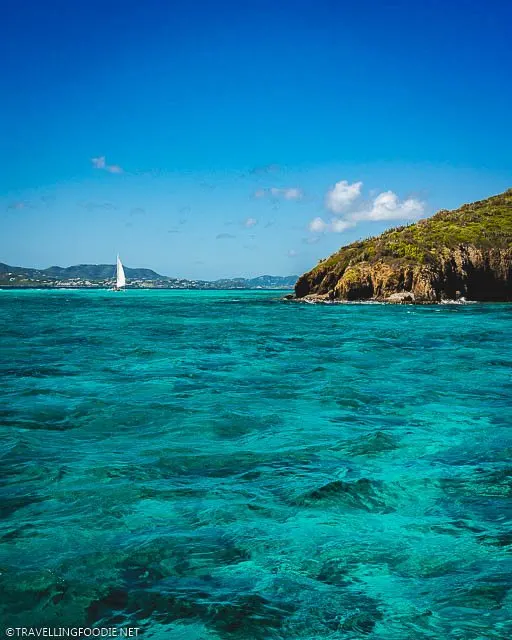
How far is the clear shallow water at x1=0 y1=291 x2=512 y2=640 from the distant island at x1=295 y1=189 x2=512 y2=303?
59.5 meters

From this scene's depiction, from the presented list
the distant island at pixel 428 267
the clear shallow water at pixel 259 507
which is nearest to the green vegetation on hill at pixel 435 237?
the distant island at pixel 428 267

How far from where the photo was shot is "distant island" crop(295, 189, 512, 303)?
243 ft

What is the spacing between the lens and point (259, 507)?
736 centimetres

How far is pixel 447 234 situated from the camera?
8294cm

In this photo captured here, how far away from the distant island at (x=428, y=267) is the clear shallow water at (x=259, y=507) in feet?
195

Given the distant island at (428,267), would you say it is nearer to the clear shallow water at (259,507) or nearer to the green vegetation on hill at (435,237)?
the green vegetation on hill at (435,237)

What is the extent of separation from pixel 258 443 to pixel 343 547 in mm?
4404

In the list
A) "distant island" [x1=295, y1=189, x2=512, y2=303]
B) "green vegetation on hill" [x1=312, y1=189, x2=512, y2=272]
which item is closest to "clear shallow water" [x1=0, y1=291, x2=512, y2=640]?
"distant island" [x1=295, y1=189, x2=512, y2=303]

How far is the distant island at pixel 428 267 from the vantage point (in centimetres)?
7400

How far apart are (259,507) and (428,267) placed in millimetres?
70615

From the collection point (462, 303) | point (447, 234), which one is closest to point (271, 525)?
point (462, 303)

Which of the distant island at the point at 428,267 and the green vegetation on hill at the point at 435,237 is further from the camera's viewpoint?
the green vegetation on hill at the point at 435,237

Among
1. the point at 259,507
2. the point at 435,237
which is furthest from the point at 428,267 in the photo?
the point at 259,507

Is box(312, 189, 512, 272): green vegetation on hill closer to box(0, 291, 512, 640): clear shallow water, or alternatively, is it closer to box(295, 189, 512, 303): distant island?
box(295, 189, 512, 303): distant island
